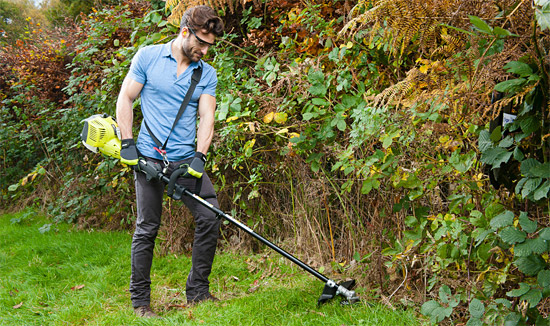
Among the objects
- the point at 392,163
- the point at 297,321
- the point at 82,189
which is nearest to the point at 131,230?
the point at 82,189

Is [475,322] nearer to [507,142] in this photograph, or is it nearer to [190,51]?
[507,142]

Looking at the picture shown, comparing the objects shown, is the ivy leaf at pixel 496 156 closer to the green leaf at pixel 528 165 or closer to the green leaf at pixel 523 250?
the green leaf at pixel 528 165

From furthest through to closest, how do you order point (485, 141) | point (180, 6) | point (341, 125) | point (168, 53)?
point (180, 6)
point (168, 53)
point (341, 125)
point (485, 141)

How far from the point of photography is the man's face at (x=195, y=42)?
12.7 feet

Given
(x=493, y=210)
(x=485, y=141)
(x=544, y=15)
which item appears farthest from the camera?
(x=493, y=210)

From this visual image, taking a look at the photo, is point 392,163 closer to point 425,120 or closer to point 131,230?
point 425,120

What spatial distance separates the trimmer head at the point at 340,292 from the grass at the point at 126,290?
51 mm

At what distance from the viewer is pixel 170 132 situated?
13.3 ft

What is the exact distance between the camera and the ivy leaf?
2311 mm

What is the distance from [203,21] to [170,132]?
92cm

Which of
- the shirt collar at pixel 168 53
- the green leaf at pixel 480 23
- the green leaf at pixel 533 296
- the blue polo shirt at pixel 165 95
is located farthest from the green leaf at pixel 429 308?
the shirt collar at pixel 168 53

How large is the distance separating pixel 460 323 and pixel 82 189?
597 cm

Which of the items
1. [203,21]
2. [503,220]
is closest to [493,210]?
[503,220]

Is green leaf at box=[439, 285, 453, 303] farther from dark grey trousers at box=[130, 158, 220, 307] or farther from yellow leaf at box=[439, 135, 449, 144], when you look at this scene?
dark grey trousers at box=[130, 158, 220, 307]
